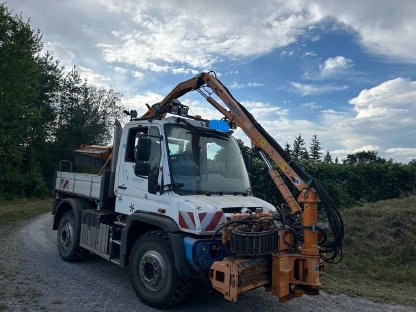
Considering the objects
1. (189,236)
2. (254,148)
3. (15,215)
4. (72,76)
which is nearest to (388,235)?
(254,148)

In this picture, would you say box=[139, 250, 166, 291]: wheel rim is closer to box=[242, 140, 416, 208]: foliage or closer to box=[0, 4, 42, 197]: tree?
box=[242, 140, 416, 208]: foliage

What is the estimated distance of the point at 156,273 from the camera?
220 inches

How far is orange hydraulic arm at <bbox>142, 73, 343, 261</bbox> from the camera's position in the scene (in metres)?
5.09

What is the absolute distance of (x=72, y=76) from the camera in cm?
3584

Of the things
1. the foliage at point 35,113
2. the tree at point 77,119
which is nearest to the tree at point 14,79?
the foliage at point 35,113

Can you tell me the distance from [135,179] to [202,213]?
1.77 m

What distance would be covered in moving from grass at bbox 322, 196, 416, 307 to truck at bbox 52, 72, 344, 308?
162 centimetres

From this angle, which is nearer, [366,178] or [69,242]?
[69,242]

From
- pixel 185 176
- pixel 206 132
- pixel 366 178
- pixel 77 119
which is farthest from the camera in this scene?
pixel 77 119

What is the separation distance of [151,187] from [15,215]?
43.2 ft

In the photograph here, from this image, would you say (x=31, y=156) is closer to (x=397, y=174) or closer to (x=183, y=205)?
(x=397, y=174)

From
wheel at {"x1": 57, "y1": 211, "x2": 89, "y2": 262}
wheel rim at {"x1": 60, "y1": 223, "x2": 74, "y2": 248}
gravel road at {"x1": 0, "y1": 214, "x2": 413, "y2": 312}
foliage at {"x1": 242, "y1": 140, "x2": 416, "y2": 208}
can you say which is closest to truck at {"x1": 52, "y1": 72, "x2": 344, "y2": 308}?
wheel at {"x1": 57, "y1": 211, "x2": 89, "y2": 262}

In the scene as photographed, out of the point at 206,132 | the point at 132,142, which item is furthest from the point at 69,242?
the point at 206,132

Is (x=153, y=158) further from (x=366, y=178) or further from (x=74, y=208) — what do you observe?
(x=366, y=178)
